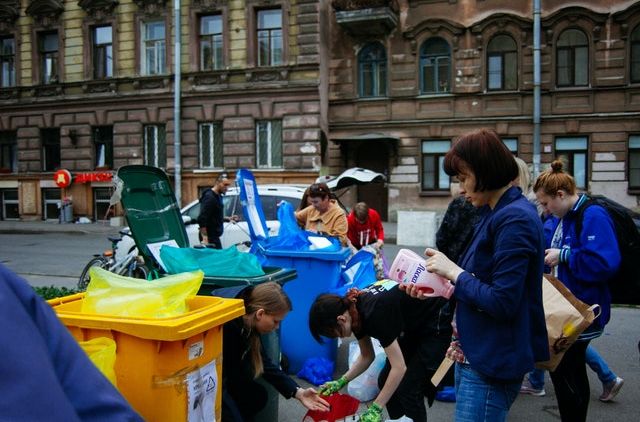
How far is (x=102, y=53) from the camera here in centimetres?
2372

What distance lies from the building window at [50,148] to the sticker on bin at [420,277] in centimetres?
2443

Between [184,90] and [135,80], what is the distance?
2.26 meters

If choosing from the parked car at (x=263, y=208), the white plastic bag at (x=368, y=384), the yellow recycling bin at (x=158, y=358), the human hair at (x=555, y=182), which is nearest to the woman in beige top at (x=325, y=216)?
the white plastic bag at (x=368, y=384)

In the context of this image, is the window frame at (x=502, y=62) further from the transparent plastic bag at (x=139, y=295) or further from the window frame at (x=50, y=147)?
the transparent plastic bag at (x=139, y=295)

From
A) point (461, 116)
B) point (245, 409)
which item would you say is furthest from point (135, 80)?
point (245, 409)

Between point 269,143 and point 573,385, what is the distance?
61.7ft

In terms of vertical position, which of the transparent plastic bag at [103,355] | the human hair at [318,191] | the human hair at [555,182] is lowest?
the transparent plastic bag at [103,355]

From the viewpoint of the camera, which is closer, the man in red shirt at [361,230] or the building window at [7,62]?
the man in red shirt at [361,230]

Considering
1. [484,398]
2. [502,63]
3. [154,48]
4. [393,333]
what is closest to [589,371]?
[393,333]

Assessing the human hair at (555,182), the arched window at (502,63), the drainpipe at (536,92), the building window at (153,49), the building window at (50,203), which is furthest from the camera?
the building window at (50,203)

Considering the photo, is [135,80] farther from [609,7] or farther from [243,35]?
[609,7]

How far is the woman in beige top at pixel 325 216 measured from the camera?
22.8 ft

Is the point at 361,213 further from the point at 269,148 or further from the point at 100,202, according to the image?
the point at 100,202

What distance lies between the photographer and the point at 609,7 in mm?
19391
